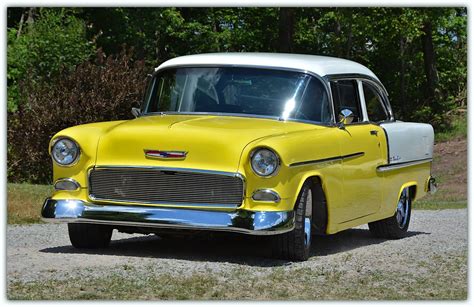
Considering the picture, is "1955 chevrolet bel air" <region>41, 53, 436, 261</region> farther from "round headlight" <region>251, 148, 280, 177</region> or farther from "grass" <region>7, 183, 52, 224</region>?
"grass" <region>7, 183, 52, 224</region>

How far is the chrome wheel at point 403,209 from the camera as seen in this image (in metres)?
11.9

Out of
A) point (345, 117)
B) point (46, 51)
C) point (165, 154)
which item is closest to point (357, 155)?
point (345, 117)

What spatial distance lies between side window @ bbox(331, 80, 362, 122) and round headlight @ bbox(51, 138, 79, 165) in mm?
2336

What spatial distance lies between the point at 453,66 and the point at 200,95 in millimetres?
23566

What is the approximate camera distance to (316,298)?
7.83m

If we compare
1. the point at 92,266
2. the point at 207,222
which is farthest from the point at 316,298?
the point at 92,266

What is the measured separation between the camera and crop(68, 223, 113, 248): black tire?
31.9 feet

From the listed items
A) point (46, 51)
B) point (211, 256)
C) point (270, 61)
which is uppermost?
point (270, 61)

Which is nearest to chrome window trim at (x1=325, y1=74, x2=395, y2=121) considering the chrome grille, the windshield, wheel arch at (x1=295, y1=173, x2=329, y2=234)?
the windshield

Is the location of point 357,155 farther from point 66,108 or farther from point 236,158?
point 66,108

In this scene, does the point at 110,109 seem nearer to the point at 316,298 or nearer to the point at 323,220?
the point at 323,220

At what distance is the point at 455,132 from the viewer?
99.2 ft

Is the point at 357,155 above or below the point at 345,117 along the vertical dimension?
below

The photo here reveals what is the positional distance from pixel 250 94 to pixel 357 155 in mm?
1099
